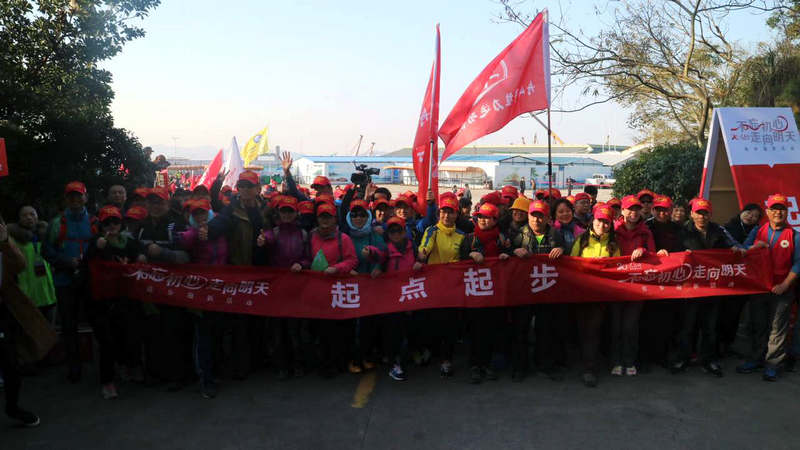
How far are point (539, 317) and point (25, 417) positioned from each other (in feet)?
13.7

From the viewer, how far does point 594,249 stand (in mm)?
5797

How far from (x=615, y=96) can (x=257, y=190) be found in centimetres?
1073

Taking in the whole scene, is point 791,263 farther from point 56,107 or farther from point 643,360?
point 56,107

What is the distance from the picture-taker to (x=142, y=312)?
5.57 meters

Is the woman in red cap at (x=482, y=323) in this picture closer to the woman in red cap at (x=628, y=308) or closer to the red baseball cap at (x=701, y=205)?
the woman in red cap at (x=628, y=308)

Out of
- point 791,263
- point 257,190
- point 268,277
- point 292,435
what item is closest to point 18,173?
point 257,190

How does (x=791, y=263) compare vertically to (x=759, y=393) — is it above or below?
above

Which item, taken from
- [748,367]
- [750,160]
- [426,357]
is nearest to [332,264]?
[426,357]

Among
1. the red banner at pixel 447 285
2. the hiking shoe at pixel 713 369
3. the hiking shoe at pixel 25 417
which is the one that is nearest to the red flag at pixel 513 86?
the red banner at pixel 447 285

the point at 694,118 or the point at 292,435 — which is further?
the point at 694,118

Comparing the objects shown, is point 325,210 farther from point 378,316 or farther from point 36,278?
point 36,278

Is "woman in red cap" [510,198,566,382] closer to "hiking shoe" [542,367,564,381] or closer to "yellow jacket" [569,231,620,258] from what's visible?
"hiking shoe" [542,367,564,381]

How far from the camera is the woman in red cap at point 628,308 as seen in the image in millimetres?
5691

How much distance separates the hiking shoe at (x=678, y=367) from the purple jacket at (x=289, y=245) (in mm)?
3438
